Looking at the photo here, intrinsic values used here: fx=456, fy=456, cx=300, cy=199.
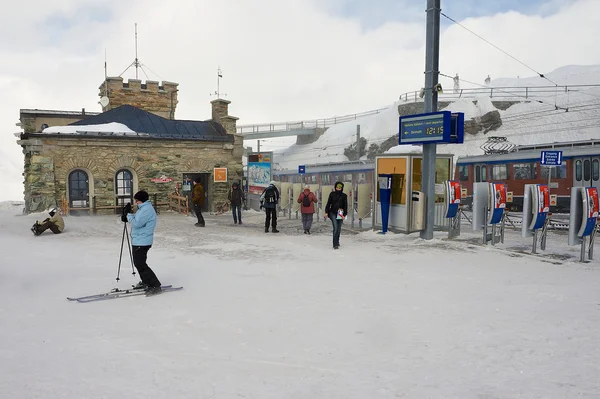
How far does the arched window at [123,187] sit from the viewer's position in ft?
64.8

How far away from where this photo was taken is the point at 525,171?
21.6 meters

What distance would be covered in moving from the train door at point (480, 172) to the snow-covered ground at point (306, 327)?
47.6ft

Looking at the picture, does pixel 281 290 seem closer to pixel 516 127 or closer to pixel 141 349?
pixel 141 349

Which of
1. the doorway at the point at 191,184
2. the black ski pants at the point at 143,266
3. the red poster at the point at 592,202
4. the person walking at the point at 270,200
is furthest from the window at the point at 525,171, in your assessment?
the black ski pants at the point at 143,266

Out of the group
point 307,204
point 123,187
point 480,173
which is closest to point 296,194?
point 307,204

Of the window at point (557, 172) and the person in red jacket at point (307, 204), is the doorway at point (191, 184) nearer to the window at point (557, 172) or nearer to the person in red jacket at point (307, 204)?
the person in red jacket at point (307, 204)

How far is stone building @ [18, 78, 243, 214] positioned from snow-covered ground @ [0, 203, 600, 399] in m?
9.63

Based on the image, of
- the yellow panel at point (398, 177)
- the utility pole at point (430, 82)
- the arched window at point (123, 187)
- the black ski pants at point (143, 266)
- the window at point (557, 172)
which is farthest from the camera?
the window at point (557, 172)

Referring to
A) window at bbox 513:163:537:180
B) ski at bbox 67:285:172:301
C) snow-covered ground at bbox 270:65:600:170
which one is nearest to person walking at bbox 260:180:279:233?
ski at bbox 67:285:172:301

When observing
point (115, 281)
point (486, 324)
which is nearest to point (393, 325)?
point (486, 324)

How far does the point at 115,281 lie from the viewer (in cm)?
761

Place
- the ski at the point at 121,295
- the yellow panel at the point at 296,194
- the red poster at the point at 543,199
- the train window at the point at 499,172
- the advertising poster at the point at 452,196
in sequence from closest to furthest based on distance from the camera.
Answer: the ski at the point at 121,295 < the red poster at the point at 543,199 < the advertising poster at the point at 452,196 < the yellow panel at the point at 296,194 < the train window at the point at 499,172

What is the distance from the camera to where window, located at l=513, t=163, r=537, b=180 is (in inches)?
834

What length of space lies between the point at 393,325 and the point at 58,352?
143 inches
